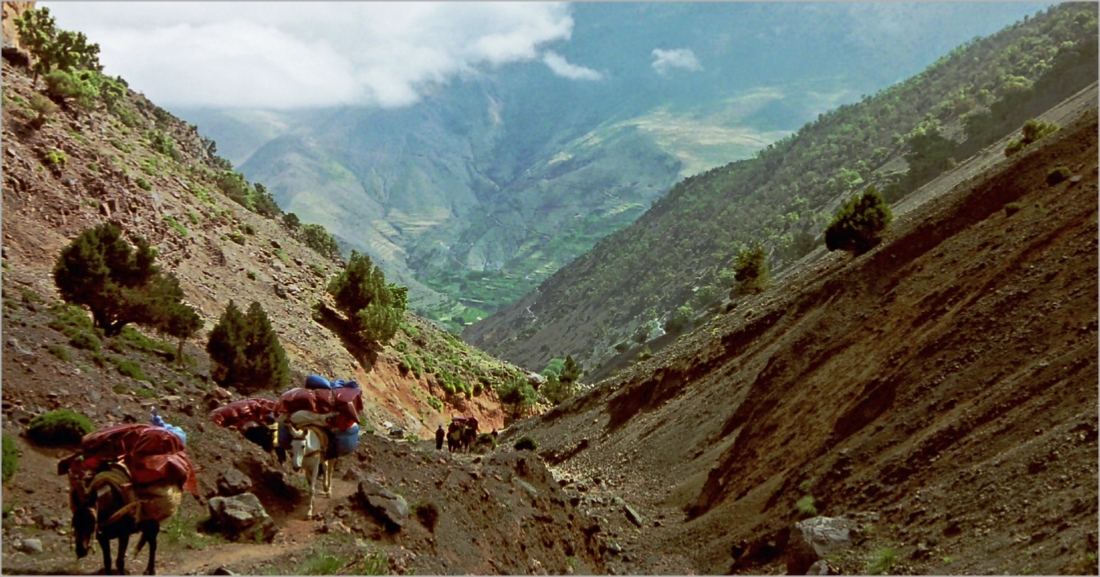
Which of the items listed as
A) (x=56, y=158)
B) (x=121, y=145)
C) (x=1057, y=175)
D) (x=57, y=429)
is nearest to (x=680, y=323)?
(x=121, y=145)

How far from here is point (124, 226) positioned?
148 ft

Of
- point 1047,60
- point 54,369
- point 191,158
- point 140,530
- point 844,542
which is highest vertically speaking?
point 191,158

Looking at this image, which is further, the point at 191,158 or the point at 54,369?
the point at 191,158

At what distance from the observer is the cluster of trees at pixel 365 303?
184 feet

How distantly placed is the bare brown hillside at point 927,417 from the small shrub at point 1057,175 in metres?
0.45

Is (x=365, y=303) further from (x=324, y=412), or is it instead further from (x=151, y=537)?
(x=151, y=537)

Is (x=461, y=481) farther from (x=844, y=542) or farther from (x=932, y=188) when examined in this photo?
(x=932, y=188)

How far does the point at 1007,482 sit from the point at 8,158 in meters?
43.0

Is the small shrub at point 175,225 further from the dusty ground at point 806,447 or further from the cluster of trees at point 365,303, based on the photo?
the cluster of trees at point 365,303

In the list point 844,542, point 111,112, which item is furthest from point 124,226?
point 844,542

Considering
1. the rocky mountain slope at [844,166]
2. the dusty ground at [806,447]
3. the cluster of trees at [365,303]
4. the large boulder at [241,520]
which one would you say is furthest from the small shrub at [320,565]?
the rocky mountain slope at [844,166]

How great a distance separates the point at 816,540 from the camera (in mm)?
16828

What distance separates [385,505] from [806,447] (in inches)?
498

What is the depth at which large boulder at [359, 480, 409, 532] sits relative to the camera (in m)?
14.7
